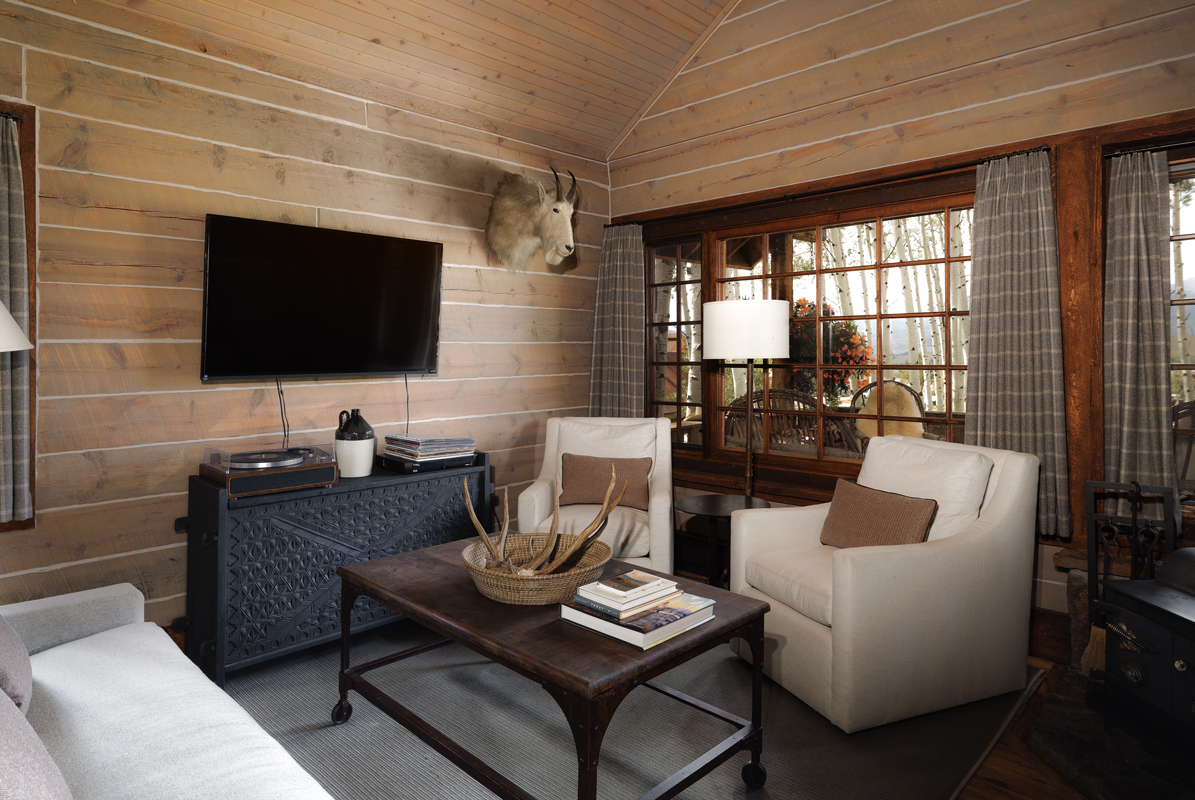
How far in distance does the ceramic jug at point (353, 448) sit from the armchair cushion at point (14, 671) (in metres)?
A: 1.51

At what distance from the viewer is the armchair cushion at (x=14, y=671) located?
4.34 feet

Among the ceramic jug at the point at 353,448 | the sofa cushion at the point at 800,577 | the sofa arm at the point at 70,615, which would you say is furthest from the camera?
the ceramic jug at the point at 353,448

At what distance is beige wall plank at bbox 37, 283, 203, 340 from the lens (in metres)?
2.53

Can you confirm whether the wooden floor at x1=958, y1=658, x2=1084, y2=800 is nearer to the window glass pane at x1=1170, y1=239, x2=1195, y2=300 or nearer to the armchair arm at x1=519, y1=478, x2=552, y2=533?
the window glass pane at x1=1170, y1=239, x2=1195, y2=300

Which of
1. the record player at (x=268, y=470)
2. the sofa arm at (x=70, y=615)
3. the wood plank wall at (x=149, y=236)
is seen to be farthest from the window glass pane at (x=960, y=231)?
the sofa arm at (x=70, y=615)

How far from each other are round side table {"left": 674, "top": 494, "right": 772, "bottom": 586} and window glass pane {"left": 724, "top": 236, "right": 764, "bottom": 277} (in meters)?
1.33

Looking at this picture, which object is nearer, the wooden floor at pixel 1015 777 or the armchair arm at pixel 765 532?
the wooden floor at pixel 1015 777

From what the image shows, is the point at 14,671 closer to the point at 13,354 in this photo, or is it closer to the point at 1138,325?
the point at 13,354

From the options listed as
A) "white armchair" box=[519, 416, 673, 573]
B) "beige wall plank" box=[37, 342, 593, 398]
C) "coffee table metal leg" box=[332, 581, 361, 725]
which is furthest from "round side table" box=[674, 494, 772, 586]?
"beige wall plank" box=[37, 342, 593, 398]

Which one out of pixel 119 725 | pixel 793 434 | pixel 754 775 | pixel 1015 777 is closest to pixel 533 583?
pixel 754 775

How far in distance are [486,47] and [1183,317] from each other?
325cm

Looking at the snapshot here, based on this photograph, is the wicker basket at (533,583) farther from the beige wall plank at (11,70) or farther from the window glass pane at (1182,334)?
the window glass pane at (1182,334)

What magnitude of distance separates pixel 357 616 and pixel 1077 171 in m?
3.47

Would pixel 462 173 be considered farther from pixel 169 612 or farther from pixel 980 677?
pixel 980 677
